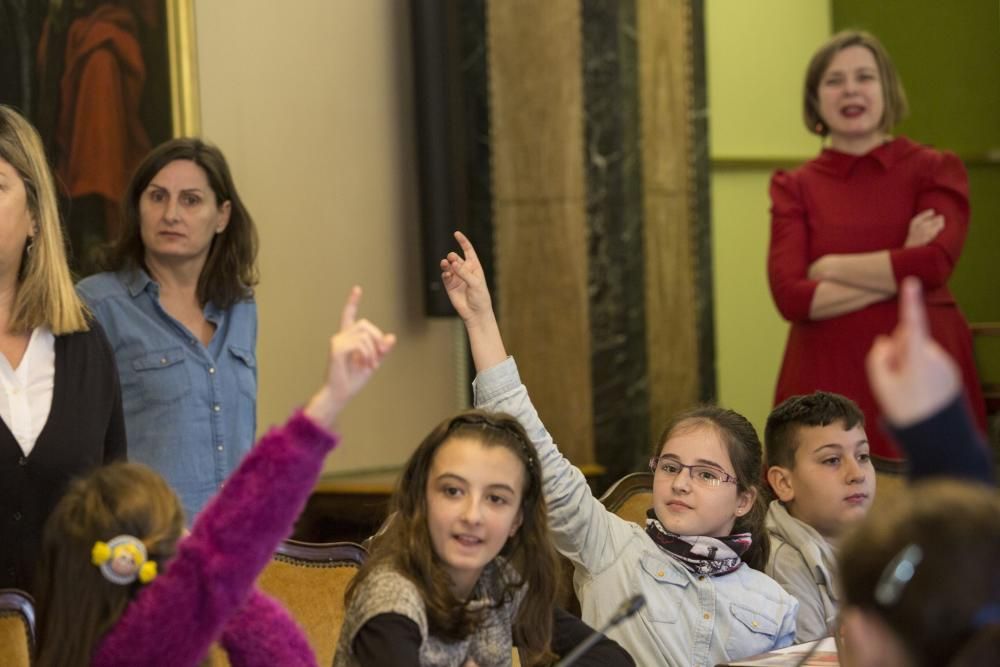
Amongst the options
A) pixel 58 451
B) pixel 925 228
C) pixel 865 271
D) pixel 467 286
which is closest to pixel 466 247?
pixel 467 286

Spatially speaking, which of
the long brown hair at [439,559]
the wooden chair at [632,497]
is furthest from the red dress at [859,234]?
the long brown hair at [439,559]

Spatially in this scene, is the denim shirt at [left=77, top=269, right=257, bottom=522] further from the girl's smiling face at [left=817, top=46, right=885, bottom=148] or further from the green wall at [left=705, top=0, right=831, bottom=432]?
the green wall at [left=705, top=0, right=831, bottom=432]

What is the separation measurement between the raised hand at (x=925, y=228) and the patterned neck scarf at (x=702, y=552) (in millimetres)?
1832

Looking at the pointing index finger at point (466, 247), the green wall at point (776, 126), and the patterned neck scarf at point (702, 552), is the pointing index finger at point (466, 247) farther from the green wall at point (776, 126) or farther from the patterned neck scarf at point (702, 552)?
the green wall at point (776, 126)

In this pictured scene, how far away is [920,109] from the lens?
736cm

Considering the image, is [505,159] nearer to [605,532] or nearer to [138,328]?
[138,328]

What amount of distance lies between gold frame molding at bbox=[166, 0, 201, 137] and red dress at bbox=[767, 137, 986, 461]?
1.80 metres

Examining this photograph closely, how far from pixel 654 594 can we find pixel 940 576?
1568 mm

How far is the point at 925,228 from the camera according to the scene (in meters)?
4.48

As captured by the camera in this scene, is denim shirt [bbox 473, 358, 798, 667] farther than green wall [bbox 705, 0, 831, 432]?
No

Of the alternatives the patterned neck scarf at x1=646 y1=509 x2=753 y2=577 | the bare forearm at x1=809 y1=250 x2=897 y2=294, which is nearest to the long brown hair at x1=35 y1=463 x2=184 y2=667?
the patterned neck scarf at x1=646 y1=509 x2=753 y2=577

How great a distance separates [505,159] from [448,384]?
0.93m

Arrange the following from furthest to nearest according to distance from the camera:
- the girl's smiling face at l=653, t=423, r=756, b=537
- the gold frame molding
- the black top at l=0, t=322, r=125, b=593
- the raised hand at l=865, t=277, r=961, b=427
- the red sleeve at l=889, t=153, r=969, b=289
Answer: the gold frame molding
the red sleeve at l=889, t=153, r=969, b=289
the girl's smiling face at l=653, t=423, r=756, b=537
the black top at l=0, t=322, r=125, b=593
the raised hand at l=865, t=277, r=961, b=427

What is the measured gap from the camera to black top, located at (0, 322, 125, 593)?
2691 millimetres
